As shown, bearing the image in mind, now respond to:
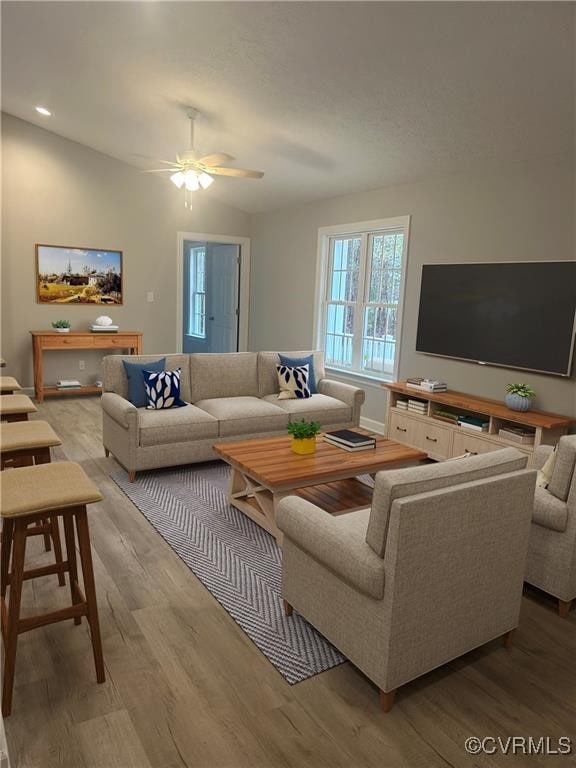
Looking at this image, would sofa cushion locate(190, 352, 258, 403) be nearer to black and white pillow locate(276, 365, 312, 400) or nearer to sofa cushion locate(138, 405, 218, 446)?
black and white pillow locate(276, 365, 312, 400)

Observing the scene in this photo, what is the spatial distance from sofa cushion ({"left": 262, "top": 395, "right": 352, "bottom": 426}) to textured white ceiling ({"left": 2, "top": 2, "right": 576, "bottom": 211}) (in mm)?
2248

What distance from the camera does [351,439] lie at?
11.8 feet

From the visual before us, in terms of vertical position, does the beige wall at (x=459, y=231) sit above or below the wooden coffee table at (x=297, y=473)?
above

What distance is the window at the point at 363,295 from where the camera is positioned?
5.53m

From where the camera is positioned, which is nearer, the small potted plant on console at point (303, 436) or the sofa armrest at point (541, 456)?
the sofa armrest at point (541, 456)

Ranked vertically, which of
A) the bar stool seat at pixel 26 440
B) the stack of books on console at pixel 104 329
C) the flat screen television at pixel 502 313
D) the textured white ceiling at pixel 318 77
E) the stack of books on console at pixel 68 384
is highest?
the textured white ceiling at pixel 318 77

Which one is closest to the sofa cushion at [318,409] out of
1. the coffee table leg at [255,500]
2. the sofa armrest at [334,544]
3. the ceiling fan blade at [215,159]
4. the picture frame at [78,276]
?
the coffee table leg at [255,500]

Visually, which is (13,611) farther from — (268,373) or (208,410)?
(268,373)

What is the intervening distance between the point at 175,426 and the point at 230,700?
232 cm

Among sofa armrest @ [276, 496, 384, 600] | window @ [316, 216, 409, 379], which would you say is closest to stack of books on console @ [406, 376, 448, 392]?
window @ [316, 216, 409, 379]

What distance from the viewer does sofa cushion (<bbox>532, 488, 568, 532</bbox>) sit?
240 cm

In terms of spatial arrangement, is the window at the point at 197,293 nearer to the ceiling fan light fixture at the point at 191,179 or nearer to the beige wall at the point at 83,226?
the beige wall at the point at 83,226

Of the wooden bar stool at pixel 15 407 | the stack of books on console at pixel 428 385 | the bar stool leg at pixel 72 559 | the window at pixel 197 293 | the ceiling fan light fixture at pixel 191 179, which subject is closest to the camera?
the bar stool leg at pixel 72 559

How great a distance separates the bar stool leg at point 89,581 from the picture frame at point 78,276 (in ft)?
18.0
